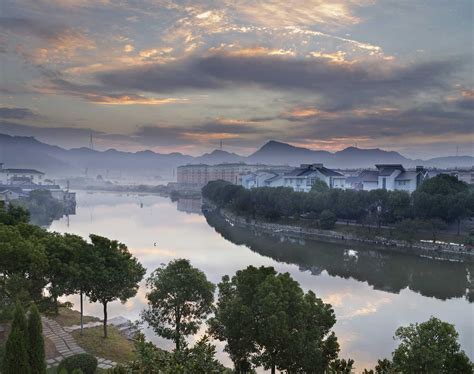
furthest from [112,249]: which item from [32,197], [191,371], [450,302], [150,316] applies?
[32,197]

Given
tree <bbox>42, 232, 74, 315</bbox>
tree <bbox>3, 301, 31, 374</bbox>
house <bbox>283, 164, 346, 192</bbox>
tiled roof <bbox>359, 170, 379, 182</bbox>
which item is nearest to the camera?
tree <bbox>3, 301, 31, 374</bbox>

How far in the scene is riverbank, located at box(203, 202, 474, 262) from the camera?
30.3m

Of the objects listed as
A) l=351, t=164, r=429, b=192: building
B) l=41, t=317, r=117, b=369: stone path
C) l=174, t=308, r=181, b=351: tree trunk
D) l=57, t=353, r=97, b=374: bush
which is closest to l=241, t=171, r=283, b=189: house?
l=351, t=164, r=429, b=192: building

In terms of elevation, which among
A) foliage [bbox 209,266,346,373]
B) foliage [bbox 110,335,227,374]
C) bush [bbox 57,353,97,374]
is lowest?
bush [bbox 57,353,97,374]

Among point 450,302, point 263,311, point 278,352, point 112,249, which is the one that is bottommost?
point 450,302

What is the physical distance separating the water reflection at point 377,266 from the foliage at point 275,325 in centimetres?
1440

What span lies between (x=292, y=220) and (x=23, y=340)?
4085 centimetres

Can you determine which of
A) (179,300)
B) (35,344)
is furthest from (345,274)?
(35,344)

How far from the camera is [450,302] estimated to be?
2059cm

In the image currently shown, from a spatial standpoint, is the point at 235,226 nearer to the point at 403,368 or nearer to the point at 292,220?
the point at 292,220

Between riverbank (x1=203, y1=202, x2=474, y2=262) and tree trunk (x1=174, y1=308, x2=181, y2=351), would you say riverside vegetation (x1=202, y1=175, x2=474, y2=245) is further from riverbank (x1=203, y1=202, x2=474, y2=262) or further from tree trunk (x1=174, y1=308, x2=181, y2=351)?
tree trunk (x1=174, y1=308, x2=181, y2=351)

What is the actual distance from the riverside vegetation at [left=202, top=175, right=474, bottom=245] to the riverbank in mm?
815

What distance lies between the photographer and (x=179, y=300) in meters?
11.6

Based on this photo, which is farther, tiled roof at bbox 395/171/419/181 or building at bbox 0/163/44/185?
building at bbox 0/163/44/185
